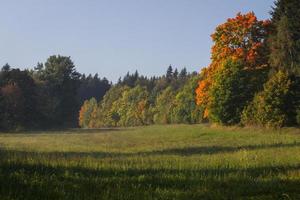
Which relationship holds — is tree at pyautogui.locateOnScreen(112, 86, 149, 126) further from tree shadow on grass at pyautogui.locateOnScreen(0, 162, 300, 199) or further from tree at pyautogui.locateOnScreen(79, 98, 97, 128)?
tree shadow on grass at pyautogui.locateOnScreen(0, 162, 300, 199)

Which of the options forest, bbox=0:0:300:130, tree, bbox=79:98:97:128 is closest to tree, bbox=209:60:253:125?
forest, bbox=0:0:300:130

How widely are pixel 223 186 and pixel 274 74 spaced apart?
1689 inches

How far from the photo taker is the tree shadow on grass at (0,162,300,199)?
451 inches

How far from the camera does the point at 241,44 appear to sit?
64625 mm

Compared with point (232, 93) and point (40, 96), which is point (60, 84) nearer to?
point (40, 96)

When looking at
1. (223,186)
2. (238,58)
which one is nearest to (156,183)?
(223,186)

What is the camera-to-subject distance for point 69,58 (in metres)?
130

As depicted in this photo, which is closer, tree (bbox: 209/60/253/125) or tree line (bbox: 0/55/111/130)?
tree (bbox: 209/60/253/125)

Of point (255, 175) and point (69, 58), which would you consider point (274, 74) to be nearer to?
point (255, 175)

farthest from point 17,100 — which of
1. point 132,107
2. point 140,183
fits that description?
point 140,183

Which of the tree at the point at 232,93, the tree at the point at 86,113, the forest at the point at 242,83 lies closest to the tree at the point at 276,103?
the forest at the point at 242,83

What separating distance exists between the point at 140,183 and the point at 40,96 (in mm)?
94908

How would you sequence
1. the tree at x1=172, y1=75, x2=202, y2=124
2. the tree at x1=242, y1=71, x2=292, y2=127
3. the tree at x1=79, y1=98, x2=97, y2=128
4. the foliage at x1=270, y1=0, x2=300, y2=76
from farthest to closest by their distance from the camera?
1. the tree at x1=79, y1=98, x2=97, y2=128
2. the tree at x1=172, y1=75, x2=202, y2=124
3. the foliage at x1=270, y1=0, x2=300, y2=76
4. the tree at x1=242, y1=71, x2=292, y2=127

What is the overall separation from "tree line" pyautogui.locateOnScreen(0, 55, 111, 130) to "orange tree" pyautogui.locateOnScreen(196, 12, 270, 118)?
44517 millimetres
